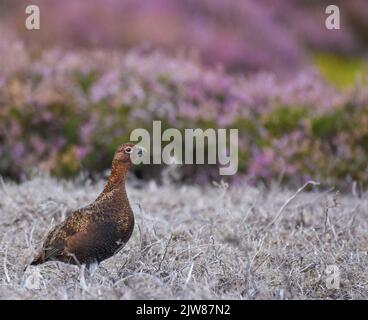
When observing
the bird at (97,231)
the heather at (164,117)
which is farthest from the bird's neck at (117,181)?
the heather at (164,117)

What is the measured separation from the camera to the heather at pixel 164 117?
24.4 feet

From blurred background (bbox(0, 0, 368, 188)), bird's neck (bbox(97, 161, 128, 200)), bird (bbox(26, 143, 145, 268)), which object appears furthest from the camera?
blurred background (bbox(0, 0, 368, 188))

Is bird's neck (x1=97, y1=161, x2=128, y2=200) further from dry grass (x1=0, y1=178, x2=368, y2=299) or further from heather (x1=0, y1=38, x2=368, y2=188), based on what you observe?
heather (x1=0, y1=38, x2=368, y2=188)

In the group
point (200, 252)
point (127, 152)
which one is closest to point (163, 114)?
point (200, 252)

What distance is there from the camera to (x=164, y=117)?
781 cm

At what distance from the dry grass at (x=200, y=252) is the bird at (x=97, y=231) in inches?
4.2

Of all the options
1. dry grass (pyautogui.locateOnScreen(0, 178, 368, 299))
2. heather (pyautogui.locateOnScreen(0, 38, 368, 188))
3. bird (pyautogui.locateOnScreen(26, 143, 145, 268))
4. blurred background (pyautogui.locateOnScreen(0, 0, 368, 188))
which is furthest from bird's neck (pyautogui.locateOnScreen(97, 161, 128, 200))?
heather (pyautogui.locateOnScreen(0, 38, 368, 188))

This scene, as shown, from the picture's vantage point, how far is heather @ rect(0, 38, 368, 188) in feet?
24.4

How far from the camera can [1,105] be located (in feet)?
25.2

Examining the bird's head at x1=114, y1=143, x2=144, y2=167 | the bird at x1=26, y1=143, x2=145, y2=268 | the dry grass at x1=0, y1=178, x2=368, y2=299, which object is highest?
the bird's head at x1=114, y1=143, x2=144, y2=167

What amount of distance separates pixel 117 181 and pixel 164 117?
4103 mm

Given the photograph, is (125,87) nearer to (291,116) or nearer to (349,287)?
(291,116)

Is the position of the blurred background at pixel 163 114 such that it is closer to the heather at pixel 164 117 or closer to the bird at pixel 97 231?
the heather at pixel 164 117
